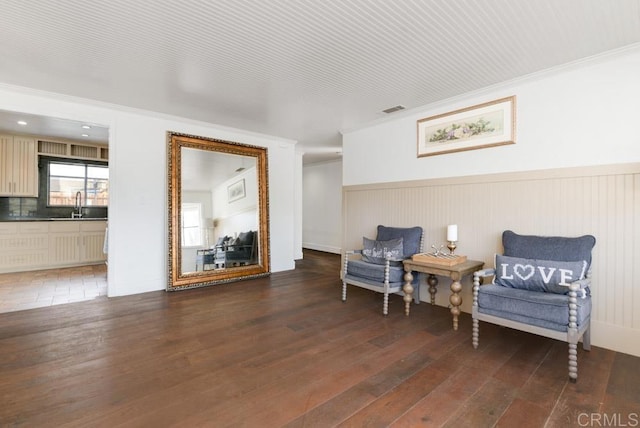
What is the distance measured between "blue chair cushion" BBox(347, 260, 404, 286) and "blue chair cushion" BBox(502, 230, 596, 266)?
1107 mm

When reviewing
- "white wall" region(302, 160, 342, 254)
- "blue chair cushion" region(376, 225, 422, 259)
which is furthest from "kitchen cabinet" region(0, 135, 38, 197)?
"blue chair cushion" region(376, 225, 422, 259)

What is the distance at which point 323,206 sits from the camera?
324 inches

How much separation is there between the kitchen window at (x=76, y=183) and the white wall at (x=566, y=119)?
21.0 ft

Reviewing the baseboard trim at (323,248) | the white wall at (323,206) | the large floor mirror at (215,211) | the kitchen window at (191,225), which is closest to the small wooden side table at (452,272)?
the large floor mirror at (215,211)

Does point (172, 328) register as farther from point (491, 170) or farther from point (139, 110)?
point (491, 170)

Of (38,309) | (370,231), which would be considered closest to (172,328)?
(38,309)

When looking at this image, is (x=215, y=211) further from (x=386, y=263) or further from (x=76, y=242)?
(x=76, y=242)

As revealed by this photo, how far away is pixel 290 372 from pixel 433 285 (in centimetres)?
225

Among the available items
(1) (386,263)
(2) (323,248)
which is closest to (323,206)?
(2) (323,248)

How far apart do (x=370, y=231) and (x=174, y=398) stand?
3355 mm

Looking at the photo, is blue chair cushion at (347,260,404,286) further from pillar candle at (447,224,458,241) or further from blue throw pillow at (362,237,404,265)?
pillar candle at (447,224,458,241)

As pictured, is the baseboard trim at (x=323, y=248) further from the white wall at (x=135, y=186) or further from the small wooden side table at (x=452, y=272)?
the white wall at (x=135, y=186)

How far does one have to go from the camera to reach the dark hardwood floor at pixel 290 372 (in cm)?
165

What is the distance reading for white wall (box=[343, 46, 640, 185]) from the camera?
247 cm
